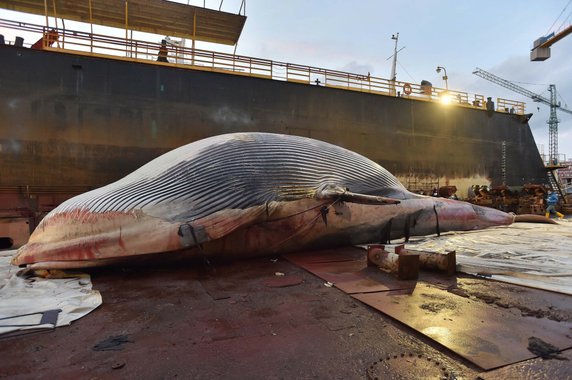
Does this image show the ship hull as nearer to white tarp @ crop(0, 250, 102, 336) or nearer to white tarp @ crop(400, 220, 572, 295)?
white tarp @ crop(0, 250, 102, 336)

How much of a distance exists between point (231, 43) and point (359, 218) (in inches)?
610

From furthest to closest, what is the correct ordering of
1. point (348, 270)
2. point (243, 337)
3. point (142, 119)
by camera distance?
1. point (142, 119)
2. point (348, 270)
3. point (243, 337)

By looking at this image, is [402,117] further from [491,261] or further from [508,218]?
[491,261]

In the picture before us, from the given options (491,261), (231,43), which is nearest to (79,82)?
(231,43)

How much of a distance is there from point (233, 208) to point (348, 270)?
1.72 meters

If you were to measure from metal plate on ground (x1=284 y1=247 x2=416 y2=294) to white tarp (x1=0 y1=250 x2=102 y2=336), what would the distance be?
2.54 m

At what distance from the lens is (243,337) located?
249 centimetres

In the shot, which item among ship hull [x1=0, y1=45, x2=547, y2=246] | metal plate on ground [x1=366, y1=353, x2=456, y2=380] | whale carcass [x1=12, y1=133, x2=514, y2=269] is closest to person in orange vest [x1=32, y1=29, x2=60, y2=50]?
ship hull [x1=0, y1=45, x2=547, y2=246]

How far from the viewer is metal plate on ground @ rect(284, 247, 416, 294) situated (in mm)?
3706

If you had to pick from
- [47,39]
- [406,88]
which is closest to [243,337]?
[47,39]

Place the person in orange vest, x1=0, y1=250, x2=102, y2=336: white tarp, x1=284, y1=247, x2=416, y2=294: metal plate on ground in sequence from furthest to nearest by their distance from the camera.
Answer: the person in orange vest < x1=284, y1=247, x2=416, y2=294: metal plate on ground < x1=0, y1=250, x2=102, y2=336: white tarp

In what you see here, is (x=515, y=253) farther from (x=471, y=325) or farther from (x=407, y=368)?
(x=407, y=368)

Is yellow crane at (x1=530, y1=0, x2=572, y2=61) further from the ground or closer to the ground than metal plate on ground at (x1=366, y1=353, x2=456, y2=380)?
further from the ground

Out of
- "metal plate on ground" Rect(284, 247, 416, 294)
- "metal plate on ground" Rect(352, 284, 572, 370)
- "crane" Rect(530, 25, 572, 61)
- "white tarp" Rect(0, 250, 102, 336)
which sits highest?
"crane" Rect(530, 25, 572, 61)
